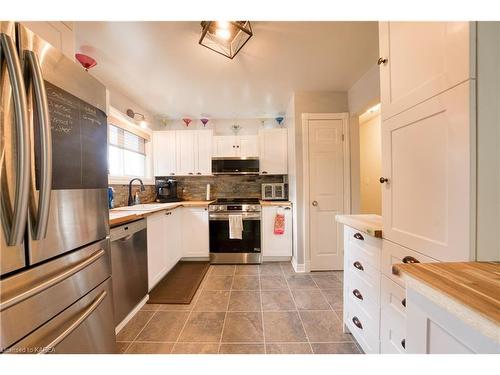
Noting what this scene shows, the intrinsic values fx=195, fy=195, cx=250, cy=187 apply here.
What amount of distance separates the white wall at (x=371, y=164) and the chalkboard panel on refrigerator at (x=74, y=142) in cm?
399

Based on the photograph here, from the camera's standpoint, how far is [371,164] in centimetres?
380

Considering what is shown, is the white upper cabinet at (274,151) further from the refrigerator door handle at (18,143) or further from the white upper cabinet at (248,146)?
the refrigerator door handle at (18,143)

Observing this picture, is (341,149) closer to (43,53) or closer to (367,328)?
(367,328)

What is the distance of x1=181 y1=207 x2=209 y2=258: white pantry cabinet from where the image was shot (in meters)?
2.98

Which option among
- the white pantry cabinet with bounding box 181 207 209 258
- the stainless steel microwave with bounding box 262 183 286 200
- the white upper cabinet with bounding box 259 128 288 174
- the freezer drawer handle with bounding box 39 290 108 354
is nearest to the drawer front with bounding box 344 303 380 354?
the freezer drawer handle with bounding box 39 290 108 354

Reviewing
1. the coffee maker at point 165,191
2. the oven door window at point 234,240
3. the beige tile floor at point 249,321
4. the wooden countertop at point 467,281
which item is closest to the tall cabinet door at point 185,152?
the coffee maker at point 165,191

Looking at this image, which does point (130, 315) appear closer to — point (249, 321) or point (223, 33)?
point (249, 321)

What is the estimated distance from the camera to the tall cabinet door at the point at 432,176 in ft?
2.17

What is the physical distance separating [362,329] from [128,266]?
6.07 feet

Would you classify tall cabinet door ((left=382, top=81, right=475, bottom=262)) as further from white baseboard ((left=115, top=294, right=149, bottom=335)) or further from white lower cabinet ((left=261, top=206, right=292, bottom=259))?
white baseboard ((left=115, top=294, right=149, bottom=335))

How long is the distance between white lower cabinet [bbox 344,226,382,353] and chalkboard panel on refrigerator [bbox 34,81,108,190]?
61.9 inches

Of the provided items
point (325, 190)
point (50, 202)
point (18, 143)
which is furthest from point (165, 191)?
point (18, 143)
